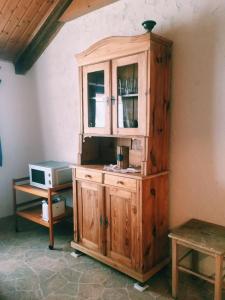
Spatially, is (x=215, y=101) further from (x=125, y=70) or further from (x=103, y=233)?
(x=103, y=233)

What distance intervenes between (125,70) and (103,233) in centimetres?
148

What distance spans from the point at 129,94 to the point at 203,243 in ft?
4.23

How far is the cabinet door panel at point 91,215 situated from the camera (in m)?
2.46

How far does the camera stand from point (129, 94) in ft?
7.34

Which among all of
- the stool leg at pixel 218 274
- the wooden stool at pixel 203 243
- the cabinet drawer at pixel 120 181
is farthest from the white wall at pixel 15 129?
the stool leg at pixel 218 274

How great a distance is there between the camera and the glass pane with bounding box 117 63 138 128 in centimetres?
220

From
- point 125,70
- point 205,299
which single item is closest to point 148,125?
point 125,70

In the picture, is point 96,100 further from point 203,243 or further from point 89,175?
point 203,243

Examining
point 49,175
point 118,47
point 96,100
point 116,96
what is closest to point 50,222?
point 49,175

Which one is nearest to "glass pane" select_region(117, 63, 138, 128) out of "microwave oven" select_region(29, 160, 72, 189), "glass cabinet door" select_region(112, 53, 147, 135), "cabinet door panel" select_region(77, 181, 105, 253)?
"glass cabinet door" select_region(112, 53, 147, 135)

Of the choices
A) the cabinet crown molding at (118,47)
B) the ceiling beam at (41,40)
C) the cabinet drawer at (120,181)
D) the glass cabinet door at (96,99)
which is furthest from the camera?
the ceiling beam at (41,40)

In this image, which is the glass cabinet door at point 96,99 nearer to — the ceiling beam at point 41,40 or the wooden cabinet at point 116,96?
the wooden cabinet at point 116,96

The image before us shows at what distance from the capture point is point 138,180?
211 cm

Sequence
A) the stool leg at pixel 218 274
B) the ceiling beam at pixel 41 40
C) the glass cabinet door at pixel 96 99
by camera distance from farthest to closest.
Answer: the ceiling beam at pixel 41 40, the glass cabinet door at pixel 96 99, the stool leg at pixel 218 274
